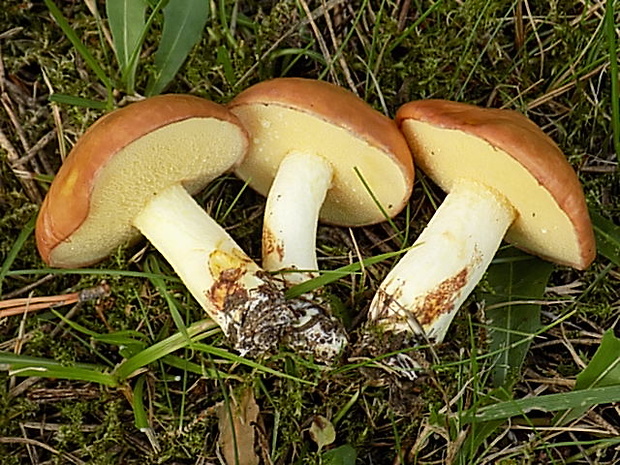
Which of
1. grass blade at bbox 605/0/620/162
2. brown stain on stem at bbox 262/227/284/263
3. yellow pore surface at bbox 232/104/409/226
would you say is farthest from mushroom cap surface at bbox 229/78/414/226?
grass blade at bbox 605/0/620/162

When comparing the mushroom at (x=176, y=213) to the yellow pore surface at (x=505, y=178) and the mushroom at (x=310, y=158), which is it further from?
the yellow pore surface at (x=505, y=178)

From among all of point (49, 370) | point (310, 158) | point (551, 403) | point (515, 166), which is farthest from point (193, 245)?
point (551, 403)

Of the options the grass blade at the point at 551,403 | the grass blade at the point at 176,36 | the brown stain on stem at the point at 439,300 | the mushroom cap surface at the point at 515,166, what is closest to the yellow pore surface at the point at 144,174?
the grass blade at the point at 176,36

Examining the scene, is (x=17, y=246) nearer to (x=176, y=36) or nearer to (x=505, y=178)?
(x=176, y=36)

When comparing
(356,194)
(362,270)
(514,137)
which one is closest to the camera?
(514,137)

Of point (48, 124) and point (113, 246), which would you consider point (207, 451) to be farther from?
point (48, 124)

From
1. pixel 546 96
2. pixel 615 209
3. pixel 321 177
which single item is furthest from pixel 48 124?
pixel 615 209

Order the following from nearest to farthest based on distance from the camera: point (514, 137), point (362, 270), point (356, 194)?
1. point (514, 137)
2. point (362, 270)
3. point (356, 194)
